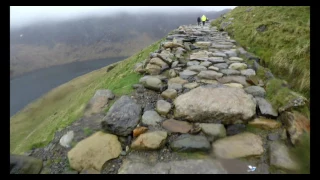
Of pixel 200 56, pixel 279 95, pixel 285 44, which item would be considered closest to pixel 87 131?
pixel 279 95

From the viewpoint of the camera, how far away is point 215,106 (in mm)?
4691

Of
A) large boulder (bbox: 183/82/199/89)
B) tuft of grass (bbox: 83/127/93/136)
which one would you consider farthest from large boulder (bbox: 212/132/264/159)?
tuft of grass (bbox: 83/127/93/136)

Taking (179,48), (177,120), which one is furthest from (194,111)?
(179,48)

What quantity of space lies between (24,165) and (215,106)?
142 inches

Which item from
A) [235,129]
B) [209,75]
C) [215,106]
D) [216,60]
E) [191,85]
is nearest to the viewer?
[235,129]

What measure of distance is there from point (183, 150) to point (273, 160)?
4.77 feet

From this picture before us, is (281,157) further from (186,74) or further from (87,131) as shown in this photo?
(186,74)

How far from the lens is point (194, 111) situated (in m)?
4.70

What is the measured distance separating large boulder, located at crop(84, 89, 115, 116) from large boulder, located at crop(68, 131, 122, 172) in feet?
3.95

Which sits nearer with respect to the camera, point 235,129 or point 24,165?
point 24,165

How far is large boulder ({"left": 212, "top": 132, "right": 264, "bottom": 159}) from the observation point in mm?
3831

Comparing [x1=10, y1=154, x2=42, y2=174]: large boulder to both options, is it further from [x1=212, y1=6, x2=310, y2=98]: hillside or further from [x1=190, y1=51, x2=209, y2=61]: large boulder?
[x1=190, y1=51, x2=209, y2=61]: large boulder

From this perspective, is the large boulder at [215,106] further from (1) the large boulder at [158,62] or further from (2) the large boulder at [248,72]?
(1) the large boulder at [158,62]
